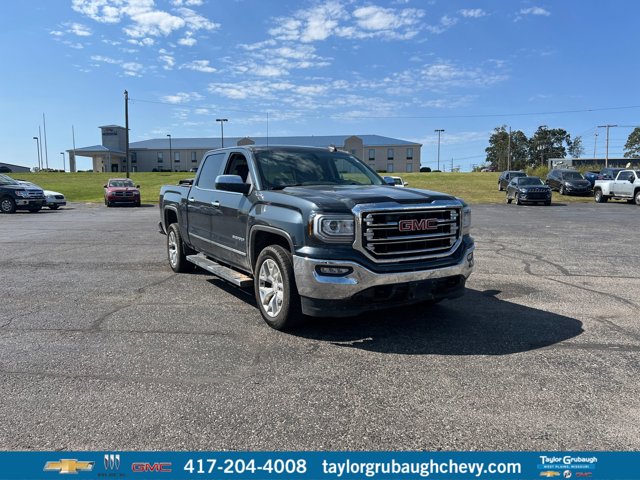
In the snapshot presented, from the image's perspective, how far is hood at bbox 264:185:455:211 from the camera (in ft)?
14.6

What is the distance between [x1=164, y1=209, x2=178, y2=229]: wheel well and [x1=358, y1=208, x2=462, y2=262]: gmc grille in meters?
4.64

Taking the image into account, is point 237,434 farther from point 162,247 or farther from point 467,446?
point 162,247

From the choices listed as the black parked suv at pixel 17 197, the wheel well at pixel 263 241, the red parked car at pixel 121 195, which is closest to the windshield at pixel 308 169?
the wheel well at pixel 263 241

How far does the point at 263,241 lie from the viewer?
5.28m

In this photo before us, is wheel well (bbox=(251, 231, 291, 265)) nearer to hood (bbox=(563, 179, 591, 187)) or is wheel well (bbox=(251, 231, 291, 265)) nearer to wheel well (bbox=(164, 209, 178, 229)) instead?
wheel well (bbox=(164, 209, 178, 229))

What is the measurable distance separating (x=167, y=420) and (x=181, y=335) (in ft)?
5.79

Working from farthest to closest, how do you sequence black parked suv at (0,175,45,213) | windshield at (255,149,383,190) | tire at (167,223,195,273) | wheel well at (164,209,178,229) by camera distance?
black parked suv at (0,175,45,213), wheel well at (164,209,178,229), tire at (167,223,195,273), windshield at (255,149,383,190)

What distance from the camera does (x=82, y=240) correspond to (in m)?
12.4

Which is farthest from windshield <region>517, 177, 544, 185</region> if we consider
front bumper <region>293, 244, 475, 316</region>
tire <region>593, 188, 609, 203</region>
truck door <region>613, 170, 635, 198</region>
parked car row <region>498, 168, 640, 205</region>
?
front bumper <region>293, 244, 475, 316</region>

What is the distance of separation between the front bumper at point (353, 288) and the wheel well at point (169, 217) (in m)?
4.32

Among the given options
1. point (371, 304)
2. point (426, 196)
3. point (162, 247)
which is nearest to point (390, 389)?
point (371, 304)

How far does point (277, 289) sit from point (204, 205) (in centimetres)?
230
